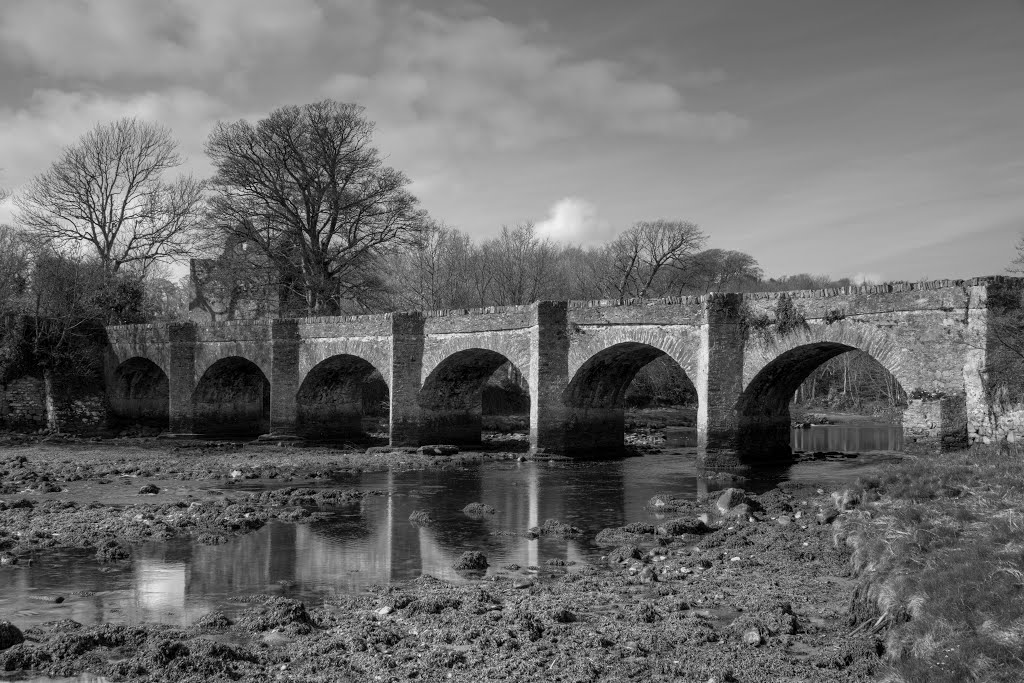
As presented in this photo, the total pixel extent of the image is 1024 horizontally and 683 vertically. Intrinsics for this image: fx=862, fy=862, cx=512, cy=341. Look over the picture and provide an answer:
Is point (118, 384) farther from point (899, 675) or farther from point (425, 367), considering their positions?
point (899, 675)

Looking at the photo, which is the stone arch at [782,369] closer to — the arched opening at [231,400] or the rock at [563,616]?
the rock at [563,616]

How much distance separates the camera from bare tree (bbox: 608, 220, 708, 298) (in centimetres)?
5072

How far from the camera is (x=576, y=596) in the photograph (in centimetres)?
966

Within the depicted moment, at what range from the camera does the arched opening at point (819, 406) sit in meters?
21.5

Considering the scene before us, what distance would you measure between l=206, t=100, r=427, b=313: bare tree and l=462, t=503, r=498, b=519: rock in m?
21.8

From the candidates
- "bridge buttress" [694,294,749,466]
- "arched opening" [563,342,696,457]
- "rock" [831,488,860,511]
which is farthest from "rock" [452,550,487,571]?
"arched opening" [563,342,696,457]

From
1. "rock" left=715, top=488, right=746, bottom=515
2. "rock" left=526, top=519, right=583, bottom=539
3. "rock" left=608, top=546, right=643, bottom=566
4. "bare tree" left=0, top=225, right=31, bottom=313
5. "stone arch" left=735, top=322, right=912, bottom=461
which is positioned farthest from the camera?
"bare tree" left=0, top=225, right=31, bottom=313

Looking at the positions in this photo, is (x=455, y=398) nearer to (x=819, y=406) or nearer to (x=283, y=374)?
(x=283, y=374)

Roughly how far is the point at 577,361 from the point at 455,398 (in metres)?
6.69

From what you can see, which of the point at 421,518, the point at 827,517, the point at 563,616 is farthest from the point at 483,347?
the point at 563,616

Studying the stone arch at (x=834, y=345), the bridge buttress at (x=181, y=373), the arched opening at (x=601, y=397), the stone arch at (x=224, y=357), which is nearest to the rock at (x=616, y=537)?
the stone arch at (x=834, y=345)

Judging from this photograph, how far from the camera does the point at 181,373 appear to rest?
1375 inches

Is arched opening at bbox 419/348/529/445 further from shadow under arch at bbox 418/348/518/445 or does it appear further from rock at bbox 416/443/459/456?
rock at bbox 416/443/459/456

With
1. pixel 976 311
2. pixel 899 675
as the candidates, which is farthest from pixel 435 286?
pixel 899 675
